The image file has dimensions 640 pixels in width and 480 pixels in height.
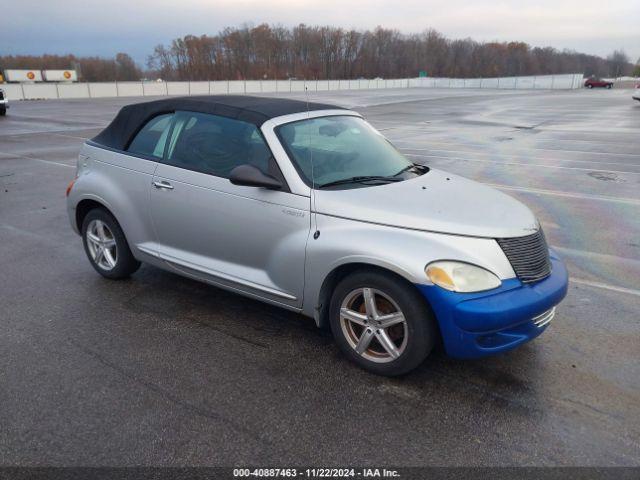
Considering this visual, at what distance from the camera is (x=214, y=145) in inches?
161

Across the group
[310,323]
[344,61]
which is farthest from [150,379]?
[344,61]

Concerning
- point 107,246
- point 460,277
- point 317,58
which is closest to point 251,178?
point 460,277

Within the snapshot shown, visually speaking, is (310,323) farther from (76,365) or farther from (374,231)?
(76,365)

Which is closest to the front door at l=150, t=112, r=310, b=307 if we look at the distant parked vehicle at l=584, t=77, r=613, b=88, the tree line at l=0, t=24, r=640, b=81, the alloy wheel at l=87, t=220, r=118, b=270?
the alloy wheel at l=87, t=220, r=118, b=270

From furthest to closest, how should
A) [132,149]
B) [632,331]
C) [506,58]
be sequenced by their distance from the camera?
[506,58], [132,149], [632,331]

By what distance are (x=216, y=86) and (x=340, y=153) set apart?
54.4 meters

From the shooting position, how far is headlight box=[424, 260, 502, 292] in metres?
3.00

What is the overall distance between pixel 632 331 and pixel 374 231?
229 centimetres

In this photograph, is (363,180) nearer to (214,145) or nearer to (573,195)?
(214,145)

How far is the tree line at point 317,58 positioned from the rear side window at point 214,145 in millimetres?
97851

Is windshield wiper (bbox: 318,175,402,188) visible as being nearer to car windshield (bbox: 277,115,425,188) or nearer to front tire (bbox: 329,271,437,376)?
car windshield (bbox: 277,115,425,188)

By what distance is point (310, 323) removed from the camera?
13.5ft

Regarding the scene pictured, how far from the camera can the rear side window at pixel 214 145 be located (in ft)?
12.8

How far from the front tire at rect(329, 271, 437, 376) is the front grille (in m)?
0.61
